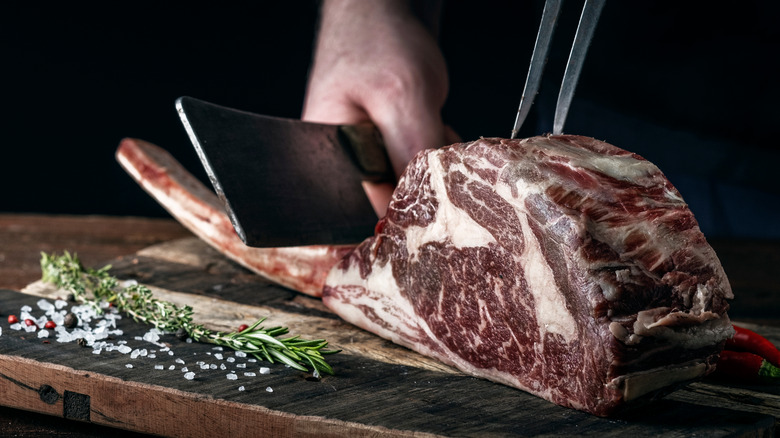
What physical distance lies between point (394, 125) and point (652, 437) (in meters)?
1.73

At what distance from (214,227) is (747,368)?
6.67 ft

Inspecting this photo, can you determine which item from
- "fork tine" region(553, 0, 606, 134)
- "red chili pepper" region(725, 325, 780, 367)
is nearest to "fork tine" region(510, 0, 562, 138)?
"fork tine" region(553, 0, 606, 134)

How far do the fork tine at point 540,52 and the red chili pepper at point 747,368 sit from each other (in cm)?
87

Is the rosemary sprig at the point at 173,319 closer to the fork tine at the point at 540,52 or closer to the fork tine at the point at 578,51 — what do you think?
the fork tine at the point at 540,52

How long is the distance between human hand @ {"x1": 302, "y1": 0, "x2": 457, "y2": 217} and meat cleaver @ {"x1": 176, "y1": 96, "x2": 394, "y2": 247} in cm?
17

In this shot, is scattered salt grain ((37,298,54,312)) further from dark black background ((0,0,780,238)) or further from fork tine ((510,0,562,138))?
dark black background ((0,0,780,238))

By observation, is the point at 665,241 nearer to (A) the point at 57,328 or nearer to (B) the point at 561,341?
(B) the point at 561,341

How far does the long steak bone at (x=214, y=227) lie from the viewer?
286cm

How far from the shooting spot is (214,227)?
3.14 meters

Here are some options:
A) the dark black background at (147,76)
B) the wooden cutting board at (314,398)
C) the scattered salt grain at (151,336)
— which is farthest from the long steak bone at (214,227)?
the dark black background at (147,76)

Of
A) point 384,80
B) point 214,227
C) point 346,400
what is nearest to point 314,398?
point 346,400

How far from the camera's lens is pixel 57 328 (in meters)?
2.33

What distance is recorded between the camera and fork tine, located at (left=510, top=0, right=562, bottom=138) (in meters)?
2.18

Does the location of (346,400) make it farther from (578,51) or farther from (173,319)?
(578,51)
